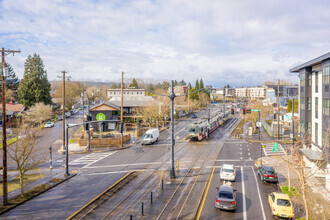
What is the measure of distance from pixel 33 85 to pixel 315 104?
68.9 m

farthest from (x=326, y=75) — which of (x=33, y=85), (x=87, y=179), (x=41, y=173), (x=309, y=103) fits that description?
(x=33, y=85)

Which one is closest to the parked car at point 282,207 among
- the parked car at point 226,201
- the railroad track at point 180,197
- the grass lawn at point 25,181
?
the parked car at point 226,201

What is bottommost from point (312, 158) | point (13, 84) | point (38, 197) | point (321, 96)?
point (38, 197)

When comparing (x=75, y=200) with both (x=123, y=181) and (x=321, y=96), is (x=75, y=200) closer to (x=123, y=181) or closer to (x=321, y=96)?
(x=123, y=181)

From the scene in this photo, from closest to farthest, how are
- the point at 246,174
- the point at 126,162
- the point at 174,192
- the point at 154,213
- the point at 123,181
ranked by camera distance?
the point at 154,213, the point at 174,192, the point at 123,181, the point at 246,174, the point at 126,162

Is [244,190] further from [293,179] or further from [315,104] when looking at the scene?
[315,104]

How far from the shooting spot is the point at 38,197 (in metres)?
20.8

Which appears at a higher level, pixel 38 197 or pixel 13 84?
pixel 13 84

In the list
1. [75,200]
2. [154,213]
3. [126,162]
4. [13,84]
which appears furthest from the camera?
[13,84]

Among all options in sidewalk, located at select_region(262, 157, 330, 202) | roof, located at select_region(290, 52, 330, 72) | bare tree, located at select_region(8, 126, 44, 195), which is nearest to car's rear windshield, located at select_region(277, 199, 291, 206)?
sidewalk, located at select_region(262, 157, 330, 202)

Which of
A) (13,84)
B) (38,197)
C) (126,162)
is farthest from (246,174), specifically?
(13,84)

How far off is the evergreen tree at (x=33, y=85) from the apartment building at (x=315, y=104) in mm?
64657

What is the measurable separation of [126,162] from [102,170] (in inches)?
157

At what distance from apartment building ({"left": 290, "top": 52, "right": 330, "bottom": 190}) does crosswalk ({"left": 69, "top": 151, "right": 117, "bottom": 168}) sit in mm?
25076
